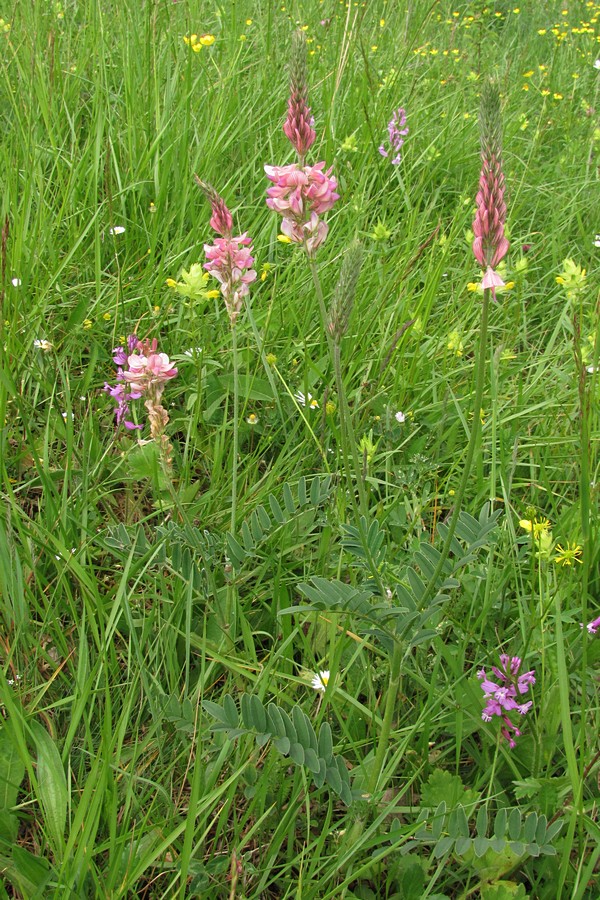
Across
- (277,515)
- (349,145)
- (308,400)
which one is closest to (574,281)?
(308,400)

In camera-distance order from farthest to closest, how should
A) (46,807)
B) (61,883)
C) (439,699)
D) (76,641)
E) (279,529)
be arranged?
(279,529) → (76,641) → (439,699) → (46,807) → (61,883)

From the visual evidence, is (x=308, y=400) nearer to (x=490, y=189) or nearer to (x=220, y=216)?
(x=220, y=216)

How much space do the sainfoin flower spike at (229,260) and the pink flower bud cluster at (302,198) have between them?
21cm

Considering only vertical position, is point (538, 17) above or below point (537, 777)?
above

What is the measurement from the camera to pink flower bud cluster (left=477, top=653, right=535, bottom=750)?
1301 millimetres

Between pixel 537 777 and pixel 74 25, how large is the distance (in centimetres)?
393

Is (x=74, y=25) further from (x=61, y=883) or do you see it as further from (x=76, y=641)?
(x=61, y=883)

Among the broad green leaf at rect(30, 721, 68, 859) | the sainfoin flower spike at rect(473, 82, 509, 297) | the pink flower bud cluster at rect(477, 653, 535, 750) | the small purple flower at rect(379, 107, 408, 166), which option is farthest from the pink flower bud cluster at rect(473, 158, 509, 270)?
the small purple flower at rect(379, 107, 408, 166)

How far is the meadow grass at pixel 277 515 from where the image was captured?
117 centimetres

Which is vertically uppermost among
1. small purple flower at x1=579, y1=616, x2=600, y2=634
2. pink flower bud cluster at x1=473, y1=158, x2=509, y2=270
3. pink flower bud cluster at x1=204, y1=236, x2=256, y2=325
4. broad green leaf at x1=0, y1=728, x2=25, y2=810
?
pink flower bud cluster at x1=473, y1=158, x2=509, y2=270

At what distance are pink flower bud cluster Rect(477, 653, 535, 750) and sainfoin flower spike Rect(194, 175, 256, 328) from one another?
2.62 ft

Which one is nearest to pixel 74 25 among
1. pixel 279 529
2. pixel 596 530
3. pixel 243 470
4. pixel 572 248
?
pixel 572 248

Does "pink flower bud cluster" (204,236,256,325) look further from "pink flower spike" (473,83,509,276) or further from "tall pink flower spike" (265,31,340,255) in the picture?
"pink flower spike" (473,83,509,276)

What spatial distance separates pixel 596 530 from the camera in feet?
5.10
